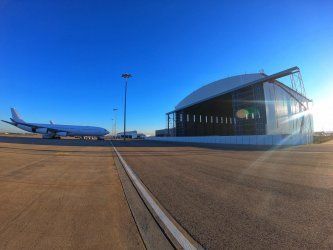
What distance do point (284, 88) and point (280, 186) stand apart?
152 ft

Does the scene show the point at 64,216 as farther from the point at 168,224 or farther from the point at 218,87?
the point at 218,87

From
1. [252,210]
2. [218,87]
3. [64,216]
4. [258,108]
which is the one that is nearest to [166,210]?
[252,210]

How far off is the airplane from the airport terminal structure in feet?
74.2

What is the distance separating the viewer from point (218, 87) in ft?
194

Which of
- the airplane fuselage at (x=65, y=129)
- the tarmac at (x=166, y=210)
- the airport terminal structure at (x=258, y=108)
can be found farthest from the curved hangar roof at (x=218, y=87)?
the tarmac at (x=166, y=210)

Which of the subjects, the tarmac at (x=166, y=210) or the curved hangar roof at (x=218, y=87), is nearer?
the tarmac at (x=166, y=210)

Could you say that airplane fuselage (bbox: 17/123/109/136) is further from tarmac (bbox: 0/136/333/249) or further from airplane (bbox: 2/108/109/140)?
tarmac (bbox: 0/136/333/249)

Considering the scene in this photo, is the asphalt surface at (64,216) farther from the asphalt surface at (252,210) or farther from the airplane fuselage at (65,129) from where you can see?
the airplane fuselage at (65,129)

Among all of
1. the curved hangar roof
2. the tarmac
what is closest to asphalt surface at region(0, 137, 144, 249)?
the tarmac

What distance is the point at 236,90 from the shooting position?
47.8 meters

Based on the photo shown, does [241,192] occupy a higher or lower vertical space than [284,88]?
lower

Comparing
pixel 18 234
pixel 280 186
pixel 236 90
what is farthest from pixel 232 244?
pixel 236 90

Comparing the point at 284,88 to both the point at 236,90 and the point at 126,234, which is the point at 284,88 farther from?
the point at 126,234

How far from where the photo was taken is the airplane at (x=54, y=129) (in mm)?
63316
